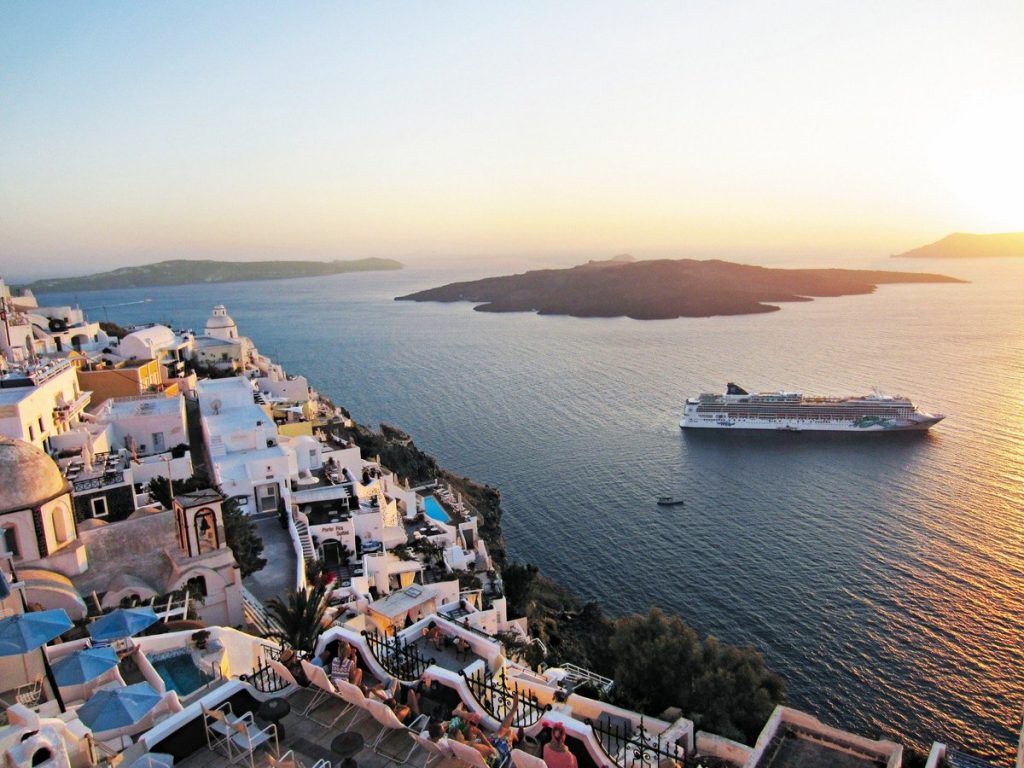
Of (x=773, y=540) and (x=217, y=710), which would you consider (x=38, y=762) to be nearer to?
(x=217, y=710)

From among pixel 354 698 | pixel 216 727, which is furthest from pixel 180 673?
pixel 354 698

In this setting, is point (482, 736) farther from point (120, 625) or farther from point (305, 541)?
point (305, 541)

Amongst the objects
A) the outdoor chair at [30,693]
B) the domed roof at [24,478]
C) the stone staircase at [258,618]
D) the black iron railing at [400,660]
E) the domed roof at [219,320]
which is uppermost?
the domed roof at [219,320]

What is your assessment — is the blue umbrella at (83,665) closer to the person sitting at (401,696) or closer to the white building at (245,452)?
the person sitting at (401,696)

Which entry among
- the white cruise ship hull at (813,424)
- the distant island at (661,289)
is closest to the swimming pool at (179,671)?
the white cruise ship hull at (813,424)

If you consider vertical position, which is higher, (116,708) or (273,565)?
(116,708)

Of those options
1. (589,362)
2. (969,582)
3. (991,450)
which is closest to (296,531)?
(969,582)

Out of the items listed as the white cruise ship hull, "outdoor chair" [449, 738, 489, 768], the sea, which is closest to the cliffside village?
"outdoor chair" [449, 738, 489, 768]
